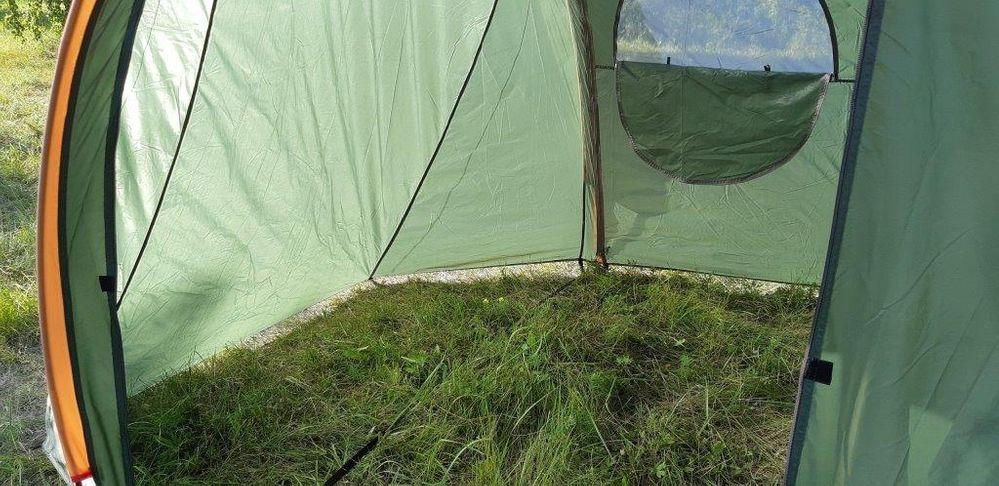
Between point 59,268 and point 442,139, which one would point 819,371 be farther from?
point 442,139

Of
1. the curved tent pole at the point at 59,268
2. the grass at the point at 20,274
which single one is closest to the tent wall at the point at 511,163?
the grass at the point at 20,274

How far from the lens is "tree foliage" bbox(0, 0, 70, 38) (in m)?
5.28

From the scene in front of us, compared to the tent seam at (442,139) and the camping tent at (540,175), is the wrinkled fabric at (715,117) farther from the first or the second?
the tent seam at (442,139)

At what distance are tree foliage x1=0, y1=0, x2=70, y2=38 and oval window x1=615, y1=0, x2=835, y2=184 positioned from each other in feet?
13.0

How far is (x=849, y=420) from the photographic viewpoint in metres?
1.61

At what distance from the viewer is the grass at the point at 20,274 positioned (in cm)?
254

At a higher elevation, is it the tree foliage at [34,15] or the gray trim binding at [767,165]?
the tree foliage at [34,15]

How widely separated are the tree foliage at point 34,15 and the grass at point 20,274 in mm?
564

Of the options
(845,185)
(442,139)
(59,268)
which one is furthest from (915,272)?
(442,139)

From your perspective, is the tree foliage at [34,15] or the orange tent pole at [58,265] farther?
the tree foliage at [34,15]

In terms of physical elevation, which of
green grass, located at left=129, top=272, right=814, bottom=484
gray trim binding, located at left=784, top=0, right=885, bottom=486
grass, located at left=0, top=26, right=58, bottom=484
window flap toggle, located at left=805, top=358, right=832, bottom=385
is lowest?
green grass, located at left=129, top=272, right=814, bottom=484

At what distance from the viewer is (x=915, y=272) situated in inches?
60.7

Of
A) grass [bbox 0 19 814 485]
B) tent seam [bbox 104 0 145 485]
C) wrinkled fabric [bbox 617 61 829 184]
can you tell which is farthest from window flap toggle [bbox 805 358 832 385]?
wrinkled fabric [bbox 617 61 829 184]

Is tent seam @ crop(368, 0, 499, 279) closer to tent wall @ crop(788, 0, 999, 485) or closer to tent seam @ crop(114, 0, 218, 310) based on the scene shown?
tent seam @ crop(114, 0, 218, 310)
